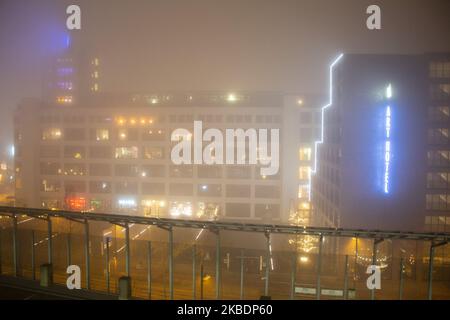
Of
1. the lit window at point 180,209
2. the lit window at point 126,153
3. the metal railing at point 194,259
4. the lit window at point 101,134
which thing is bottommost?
the lit window at point 180,209

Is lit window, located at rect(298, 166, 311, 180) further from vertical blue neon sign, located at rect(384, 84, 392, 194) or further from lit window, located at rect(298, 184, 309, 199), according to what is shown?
vertical blue neon sign, located at rect(384, 84, 392, 194)

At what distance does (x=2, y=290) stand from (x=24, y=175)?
175ft

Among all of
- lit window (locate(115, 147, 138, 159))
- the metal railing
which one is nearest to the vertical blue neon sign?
the metal railing

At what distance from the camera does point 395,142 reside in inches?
1319

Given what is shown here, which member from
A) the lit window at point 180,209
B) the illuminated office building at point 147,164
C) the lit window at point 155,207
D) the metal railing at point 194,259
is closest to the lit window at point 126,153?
the illuminated office building at point 147,164

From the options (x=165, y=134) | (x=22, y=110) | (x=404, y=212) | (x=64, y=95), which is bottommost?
(x=404, y=212)

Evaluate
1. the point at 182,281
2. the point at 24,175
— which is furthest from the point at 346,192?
the point at 24,175

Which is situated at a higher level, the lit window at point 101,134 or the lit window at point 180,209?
the lit window at point 101,134

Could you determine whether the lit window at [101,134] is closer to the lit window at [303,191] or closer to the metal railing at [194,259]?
the metal railing at [194,259]

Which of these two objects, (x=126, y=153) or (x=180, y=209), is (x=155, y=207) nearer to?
(x=180, y=209)

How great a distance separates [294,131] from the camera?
57.1m

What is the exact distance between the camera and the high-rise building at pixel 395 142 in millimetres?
33406

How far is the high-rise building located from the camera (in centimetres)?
3341
